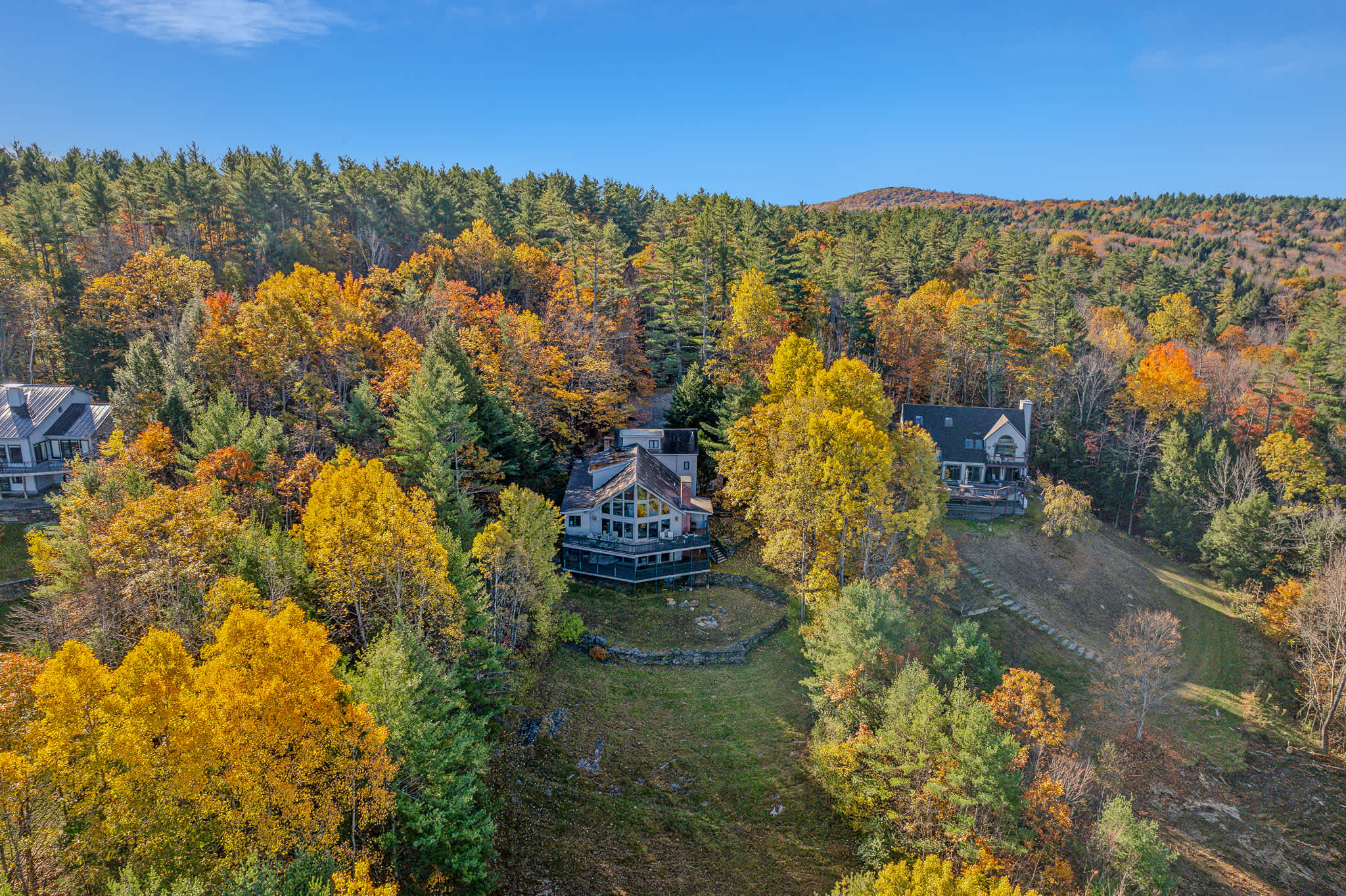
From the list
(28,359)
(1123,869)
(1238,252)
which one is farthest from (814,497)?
(1238,252)

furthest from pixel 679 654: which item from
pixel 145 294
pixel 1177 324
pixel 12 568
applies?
pixel 1177 324

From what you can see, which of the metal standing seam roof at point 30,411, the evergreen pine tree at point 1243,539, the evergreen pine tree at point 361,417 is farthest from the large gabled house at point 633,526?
the evergreen pine tree at point 1243,539

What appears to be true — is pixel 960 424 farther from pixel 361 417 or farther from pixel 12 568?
pixel 12 568

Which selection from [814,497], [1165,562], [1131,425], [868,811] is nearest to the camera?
[868,811]

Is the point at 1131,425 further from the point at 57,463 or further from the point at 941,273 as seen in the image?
the point at 57,463

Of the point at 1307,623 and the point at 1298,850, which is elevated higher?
the point at 1307,623

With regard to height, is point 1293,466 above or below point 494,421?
below

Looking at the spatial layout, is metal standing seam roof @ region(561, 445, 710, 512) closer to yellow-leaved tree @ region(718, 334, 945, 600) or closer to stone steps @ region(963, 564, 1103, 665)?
yellow-leaved tree @ region(718, 334, 945, 600)

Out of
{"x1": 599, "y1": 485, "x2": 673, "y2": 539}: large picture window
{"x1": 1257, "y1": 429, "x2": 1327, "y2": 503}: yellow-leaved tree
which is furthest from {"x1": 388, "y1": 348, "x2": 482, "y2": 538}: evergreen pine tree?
{"x1": 1257, "y1": 429, "x2": 1327, "y2": 503}: yellow-leaved tree
